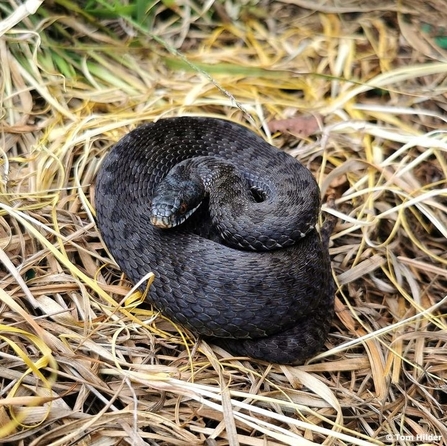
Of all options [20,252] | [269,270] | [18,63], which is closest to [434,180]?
[269,270]

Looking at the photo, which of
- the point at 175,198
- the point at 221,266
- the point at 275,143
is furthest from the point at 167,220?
the point at 275,143

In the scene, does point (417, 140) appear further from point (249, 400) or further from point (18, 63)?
point (18, 63)

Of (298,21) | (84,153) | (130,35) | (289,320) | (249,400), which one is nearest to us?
(249,400)

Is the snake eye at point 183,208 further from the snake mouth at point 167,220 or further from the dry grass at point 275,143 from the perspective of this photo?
the dry grass at point 275,143

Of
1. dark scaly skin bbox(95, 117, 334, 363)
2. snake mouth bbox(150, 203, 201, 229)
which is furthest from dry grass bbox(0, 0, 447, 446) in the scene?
snake mouth bbox(150, 203, 201, 229)

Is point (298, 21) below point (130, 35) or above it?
below

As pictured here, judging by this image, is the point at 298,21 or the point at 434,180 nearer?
the point at 434,180
